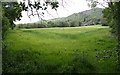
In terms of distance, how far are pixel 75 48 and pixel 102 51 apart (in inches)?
88.7

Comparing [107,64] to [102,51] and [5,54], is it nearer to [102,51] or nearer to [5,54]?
[102,51]

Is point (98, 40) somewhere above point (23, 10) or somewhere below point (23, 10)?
below

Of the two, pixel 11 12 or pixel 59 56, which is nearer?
pixel 11 12

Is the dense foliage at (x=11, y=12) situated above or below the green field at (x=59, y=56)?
above

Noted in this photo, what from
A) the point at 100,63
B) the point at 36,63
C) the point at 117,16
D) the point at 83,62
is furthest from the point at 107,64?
the point at 36,63

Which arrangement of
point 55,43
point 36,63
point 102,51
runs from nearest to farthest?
point 36,63, point 102,51, point 55,43

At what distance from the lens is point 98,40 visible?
27.9 meters

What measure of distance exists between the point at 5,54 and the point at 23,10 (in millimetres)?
3602

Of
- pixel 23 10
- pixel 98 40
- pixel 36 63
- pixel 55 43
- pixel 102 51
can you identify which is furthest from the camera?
pixel 98 40

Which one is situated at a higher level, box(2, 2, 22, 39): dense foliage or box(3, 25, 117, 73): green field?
box(2, 2, 22, 39): dense foliage

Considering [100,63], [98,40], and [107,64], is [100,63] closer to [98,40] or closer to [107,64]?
[107,64]

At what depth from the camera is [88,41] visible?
27.6 m

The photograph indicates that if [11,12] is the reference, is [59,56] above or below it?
below

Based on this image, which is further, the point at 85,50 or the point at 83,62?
the point at 85,50
